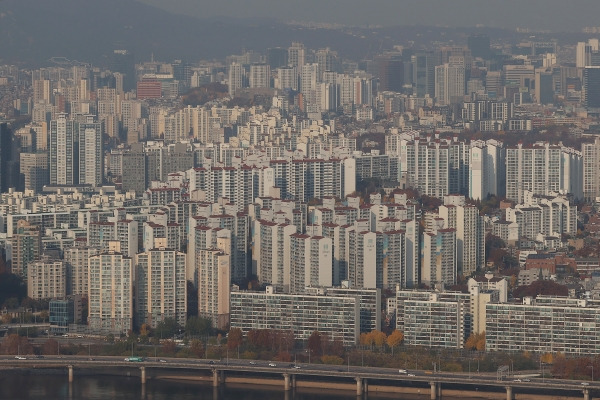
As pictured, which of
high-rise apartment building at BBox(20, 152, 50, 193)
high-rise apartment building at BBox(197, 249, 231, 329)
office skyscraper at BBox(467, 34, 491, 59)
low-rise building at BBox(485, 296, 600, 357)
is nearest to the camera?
low-rise building at BBox(485, 296, 600, 357)

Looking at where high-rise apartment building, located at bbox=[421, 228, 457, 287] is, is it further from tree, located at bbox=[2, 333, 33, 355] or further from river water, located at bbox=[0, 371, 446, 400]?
tree, located at bbox=[2, 333, 33, 355]

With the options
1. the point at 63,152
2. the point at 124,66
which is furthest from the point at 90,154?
the point at 124,66

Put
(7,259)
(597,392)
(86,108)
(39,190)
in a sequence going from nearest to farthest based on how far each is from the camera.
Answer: (597,392)
(7,259)
(39,190)
(86,108)

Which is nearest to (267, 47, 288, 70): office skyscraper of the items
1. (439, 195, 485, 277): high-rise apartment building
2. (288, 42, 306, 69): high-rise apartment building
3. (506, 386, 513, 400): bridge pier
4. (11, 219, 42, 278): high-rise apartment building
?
(288, 42, 306, 69): high-rise apartment building

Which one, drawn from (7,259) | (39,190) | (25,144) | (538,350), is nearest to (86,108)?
(25,144)

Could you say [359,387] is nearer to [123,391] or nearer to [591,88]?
[123,391]

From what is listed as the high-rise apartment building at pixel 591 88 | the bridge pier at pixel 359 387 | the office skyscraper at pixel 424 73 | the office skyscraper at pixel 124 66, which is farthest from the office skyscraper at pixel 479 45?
the bridge pier at pixel 359 387

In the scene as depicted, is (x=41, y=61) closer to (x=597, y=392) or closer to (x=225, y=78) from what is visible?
(x=225, y=78)
